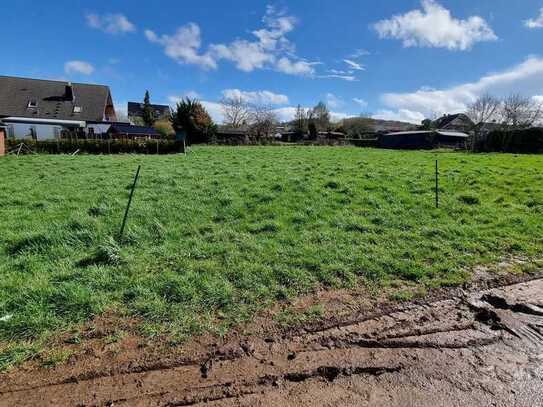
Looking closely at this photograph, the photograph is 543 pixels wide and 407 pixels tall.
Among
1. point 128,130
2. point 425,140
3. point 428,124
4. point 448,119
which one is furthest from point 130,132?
point 448,119

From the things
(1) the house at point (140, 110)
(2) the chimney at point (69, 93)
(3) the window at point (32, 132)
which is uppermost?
(1) the house at point (140, 110)

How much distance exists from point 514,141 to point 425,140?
12209 mm

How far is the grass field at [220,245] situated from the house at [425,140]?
111 feet

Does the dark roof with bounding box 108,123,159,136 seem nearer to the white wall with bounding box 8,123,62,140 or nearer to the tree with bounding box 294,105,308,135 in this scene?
the white wall with bounding box 8,123,62,140

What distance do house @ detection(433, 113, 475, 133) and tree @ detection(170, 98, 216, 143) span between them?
4060 cm

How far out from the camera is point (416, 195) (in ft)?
24.8

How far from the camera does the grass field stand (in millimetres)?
3139

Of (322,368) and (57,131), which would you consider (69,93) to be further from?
(322,368)

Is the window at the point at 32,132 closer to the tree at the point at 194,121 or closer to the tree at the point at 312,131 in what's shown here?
the tree at the point at 194,121

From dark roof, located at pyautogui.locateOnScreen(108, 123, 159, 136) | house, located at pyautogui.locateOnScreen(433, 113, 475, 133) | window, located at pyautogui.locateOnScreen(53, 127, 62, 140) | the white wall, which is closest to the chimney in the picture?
the white wall

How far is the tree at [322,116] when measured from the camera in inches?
2242

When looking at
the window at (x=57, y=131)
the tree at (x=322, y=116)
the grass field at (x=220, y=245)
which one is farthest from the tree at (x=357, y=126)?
the grass field at (x=220, y=245)

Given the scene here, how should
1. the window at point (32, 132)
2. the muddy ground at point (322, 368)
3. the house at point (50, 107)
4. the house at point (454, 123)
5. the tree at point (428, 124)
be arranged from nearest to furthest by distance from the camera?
the muddy ground at point (322, 368)
the window at point (32, 132)
the house at point (50, 107)
the house at point (454, 123)
the tree at point (428, 124)

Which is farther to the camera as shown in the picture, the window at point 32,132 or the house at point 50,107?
the house at point 50,107
